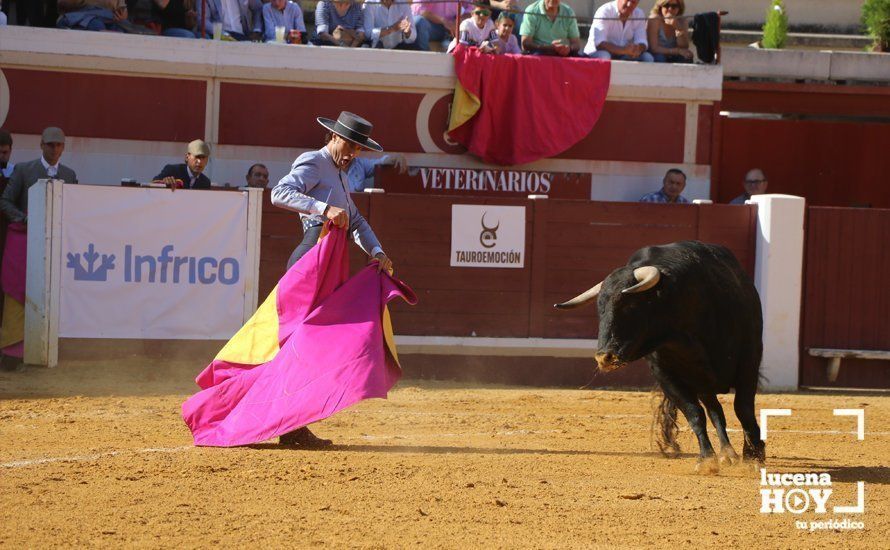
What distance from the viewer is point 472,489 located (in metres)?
5.49

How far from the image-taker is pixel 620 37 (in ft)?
42.2

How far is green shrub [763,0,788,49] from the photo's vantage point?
1520 centimetres

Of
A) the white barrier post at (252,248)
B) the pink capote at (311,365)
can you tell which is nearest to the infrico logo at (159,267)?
the white barrier post at (252,248)

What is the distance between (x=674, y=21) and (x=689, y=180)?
1.63m

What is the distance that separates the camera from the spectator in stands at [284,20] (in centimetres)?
1230

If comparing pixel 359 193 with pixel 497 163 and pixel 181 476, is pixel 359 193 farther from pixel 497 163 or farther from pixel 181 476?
pixel 181 476

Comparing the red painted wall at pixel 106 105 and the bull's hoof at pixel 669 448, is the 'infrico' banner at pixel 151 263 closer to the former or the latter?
the red painted wall at pixel 106 105

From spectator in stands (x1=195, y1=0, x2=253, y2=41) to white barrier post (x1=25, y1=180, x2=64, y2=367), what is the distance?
286cm

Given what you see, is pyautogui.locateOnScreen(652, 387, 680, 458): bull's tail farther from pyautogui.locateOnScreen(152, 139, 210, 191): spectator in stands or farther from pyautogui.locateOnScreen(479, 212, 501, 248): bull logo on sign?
pyautogui.locateOnScreen(152, 139, 210, 191): spectator in stands

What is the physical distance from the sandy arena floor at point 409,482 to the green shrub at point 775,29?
756 centimetres

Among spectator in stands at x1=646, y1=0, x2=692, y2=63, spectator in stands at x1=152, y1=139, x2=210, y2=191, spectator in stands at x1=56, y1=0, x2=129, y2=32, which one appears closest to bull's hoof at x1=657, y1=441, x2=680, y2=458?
spectator in stands at x1=152, y1=139, x2=210, y2=191

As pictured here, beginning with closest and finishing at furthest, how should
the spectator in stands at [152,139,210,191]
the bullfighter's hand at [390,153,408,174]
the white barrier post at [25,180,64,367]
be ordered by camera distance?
the white barrier post at [25,180,64,367] < the spectator in stands at [152,139,210,191] < the bullfighter's hand at [390,153,408,174]

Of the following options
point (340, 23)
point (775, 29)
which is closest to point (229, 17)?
point (340, 23)

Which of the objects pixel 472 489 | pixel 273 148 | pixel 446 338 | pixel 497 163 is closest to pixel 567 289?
pixel 446 338
